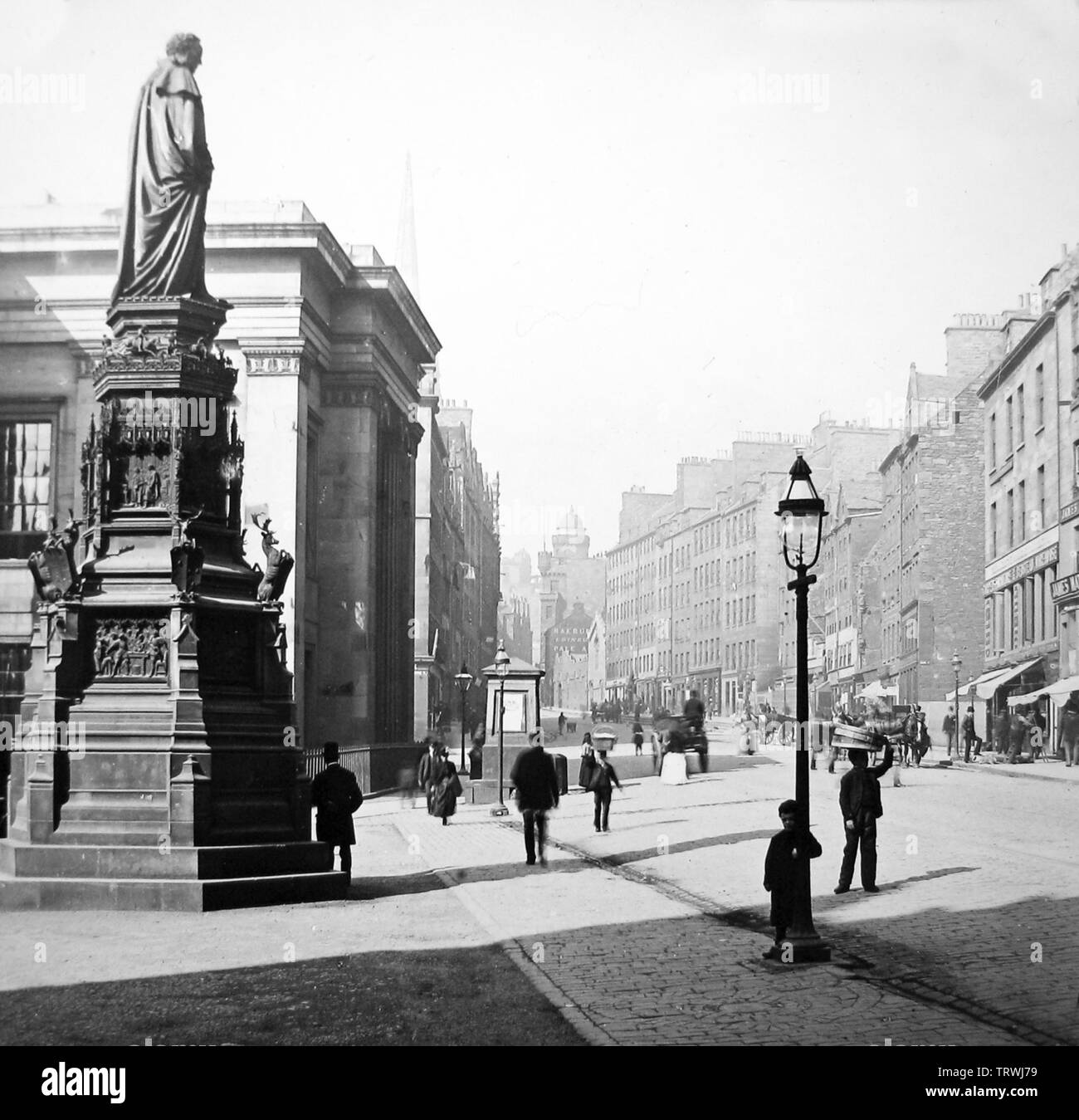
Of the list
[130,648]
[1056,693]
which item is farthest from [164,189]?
[1056,693]

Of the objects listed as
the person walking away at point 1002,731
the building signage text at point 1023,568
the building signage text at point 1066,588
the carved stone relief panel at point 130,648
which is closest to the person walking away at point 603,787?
the carved stone relief panel at point 130,648

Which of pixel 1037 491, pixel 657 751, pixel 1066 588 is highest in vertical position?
pixel 1037 491

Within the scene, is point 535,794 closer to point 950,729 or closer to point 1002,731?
point 1002,731

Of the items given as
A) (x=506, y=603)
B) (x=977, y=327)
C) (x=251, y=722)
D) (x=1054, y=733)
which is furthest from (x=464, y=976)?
(x=506, y=603)

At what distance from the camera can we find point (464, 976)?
9789 mm

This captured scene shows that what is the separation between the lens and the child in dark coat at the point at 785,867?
1024cm

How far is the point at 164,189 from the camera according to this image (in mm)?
13422

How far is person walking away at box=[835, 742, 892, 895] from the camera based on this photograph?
14.1 meters

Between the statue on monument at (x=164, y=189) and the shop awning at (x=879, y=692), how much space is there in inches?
1774

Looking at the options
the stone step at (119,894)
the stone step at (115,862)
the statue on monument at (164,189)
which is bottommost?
the stone step at (119,894)

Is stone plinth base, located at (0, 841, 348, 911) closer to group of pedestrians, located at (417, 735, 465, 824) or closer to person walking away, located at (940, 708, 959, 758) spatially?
group of pedestrians, located at (417, 735, 465, 824)

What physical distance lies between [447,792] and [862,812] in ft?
36.8

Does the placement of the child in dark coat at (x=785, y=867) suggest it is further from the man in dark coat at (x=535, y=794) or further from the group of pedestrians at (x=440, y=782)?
the group of pedestrians at (x=440, y=782)
